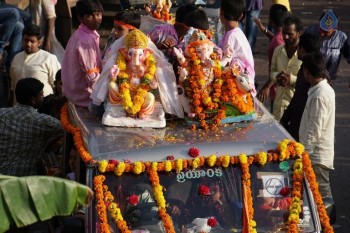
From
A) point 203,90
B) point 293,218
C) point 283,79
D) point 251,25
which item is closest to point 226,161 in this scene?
point 293,218

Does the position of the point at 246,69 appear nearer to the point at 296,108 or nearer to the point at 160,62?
the point at 160,62

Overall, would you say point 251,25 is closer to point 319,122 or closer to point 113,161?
point 319,122

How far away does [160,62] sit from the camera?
8.59m

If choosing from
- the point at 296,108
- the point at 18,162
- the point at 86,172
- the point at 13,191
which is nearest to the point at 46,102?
the point at 18,162

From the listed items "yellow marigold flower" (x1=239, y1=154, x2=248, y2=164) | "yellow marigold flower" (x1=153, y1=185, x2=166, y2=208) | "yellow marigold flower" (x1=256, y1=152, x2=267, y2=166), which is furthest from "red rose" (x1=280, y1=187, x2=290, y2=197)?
"yellow marigold flower" (x1=153, y1=185, x2=166, y2=208)

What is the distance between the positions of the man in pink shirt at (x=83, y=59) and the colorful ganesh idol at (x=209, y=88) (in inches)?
42.7

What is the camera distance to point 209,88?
852 cm

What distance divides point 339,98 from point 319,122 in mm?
6167

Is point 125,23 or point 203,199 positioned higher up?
point 125,23

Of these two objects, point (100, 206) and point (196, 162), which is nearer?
point (100, 206)

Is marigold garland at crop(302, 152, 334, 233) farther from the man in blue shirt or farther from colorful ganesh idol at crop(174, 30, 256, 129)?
the man in blue shirt

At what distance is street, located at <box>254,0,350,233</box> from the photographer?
11672 mm

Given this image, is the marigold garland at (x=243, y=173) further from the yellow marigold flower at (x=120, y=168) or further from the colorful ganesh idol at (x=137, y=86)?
the colorful ganesh idol at (x=137, y=86)

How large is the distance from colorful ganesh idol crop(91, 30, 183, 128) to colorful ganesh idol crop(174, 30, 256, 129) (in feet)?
0.40
